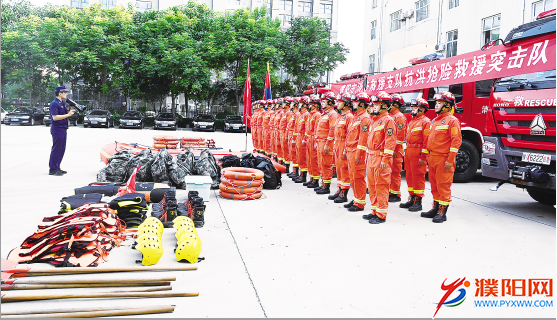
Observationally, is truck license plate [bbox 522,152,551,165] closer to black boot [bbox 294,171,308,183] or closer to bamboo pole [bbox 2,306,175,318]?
black boot [bbox 294,171,308,183]

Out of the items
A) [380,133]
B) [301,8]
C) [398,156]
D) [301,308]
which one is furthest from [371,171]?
[301,8]

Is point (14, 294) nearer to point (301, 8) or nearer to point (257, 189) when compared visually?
point (257, 189)

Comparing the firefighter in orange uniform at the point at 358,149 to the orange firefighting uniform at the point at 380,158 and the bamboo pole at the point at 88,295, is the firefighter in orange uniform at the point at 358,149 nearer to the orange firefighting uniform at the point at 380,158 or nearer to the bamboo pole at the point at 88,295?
the orange firefighting uniform at the point at 380,158

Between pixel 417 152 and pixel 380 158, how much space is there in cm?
122

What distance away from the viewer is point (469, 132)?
10305 millimetres

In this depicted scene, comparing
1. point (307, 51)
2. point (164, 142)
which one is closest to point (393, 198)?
point (164, 142)

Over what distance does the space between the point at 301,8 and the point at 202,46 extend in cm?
2739

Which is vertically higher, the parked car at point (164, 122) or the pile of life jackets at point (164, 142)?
the parked car at point (164, 122)

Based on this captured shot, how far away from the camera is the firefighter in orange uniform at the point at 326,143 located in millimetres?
8445

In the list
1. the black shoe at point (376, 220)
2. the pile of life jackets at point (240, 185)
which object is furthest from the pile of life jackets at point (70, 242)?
the black shoe at point (376, 220)

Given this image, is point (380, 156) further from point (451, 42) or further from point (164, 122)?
point (164, 122)

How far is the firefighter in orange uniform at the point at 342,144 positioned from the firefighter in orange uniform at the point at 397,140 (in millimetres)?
830

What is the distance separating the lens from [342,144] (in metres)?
7.83

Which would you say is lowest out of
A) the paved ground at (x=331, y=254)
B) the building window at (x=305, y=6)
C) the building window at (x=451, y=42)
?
the paved ground at (x=331, y=254)
